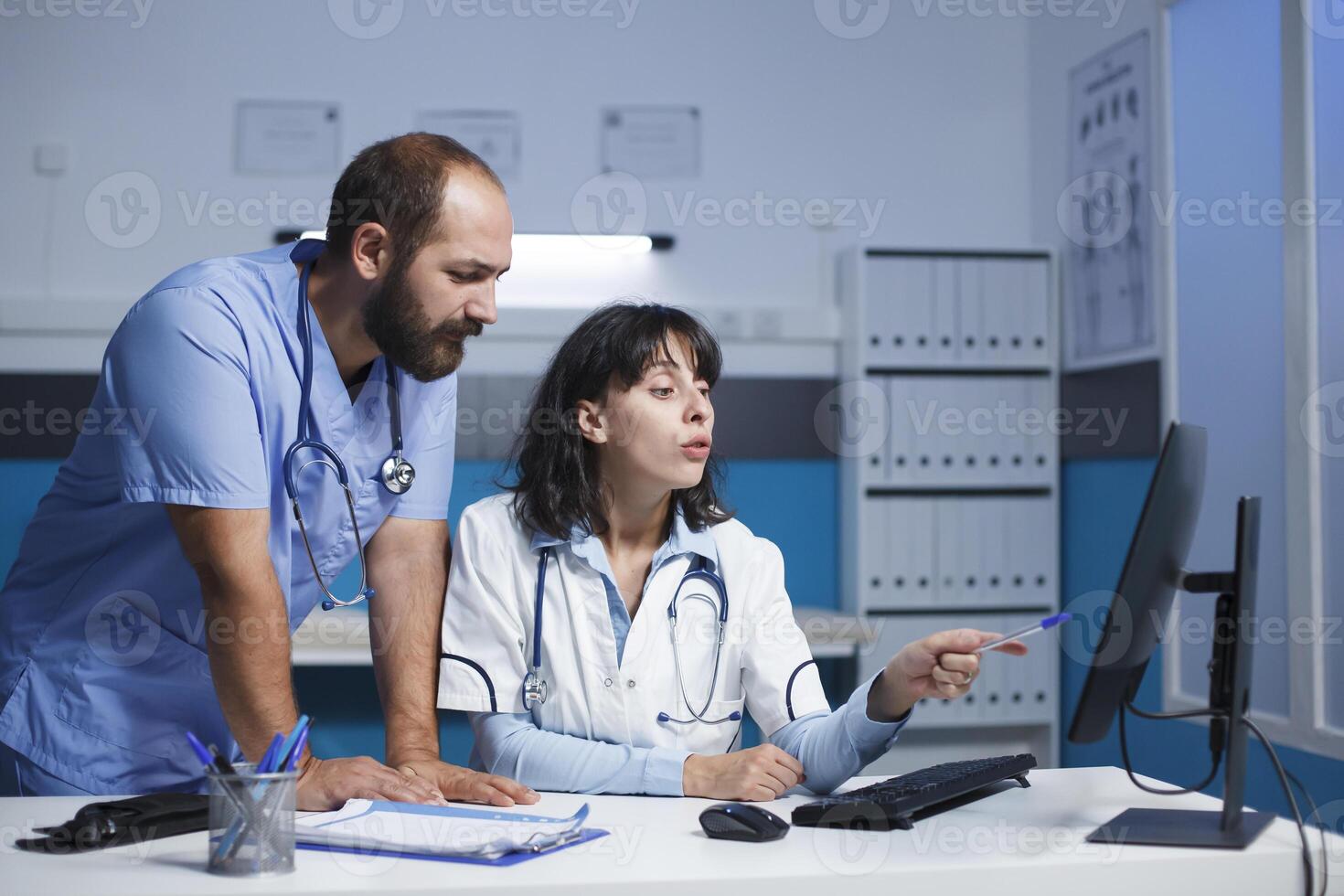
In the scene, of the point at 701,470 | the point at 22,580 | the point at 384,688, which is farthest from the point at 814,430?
the point at 22,580

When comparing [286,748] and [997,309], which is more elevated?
[997,309]

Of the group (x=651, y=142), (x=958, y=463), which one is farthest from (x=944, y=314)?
(x=651, y=142)

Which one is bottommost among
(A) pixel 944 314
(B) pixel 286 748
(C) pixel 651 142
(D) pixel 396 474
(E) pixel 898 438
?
(B) pixel 286 748

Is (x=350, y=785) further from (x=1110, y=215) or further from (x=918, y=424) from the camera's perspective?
(x=1110, y=215)

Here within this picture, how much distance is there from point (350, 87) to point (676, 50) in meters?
0.98

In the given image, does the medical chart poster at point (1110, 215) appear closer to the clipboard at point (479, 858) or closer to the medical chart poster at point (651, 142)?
the medical chart poster at point (651, 142)

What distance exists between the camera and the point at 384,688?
5.12ft

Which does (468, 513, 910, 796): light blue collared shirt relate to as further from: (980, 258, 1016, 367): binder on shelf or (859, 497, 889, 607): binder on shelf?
(980, 258, 1016, 367): binder on shelf

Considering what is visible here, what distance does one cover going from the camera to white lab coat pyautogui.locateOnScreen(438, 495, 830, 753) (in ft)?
5.06

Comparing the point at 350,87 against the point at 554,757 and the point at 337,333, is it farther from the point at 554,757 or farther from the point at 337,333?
the point at 554,757

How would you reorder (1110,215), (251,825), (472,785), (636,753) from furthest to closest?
(1110,215)
(636,753)
(472,785)
(251,825)

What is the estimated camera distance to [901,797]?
1201mm

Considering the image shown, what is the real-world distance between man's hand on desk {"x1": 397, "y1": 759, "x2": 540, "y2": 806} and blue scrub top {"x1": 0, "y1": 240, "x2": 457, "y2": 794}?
29 centimetres

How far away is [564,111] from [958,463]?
1571 millimetres
